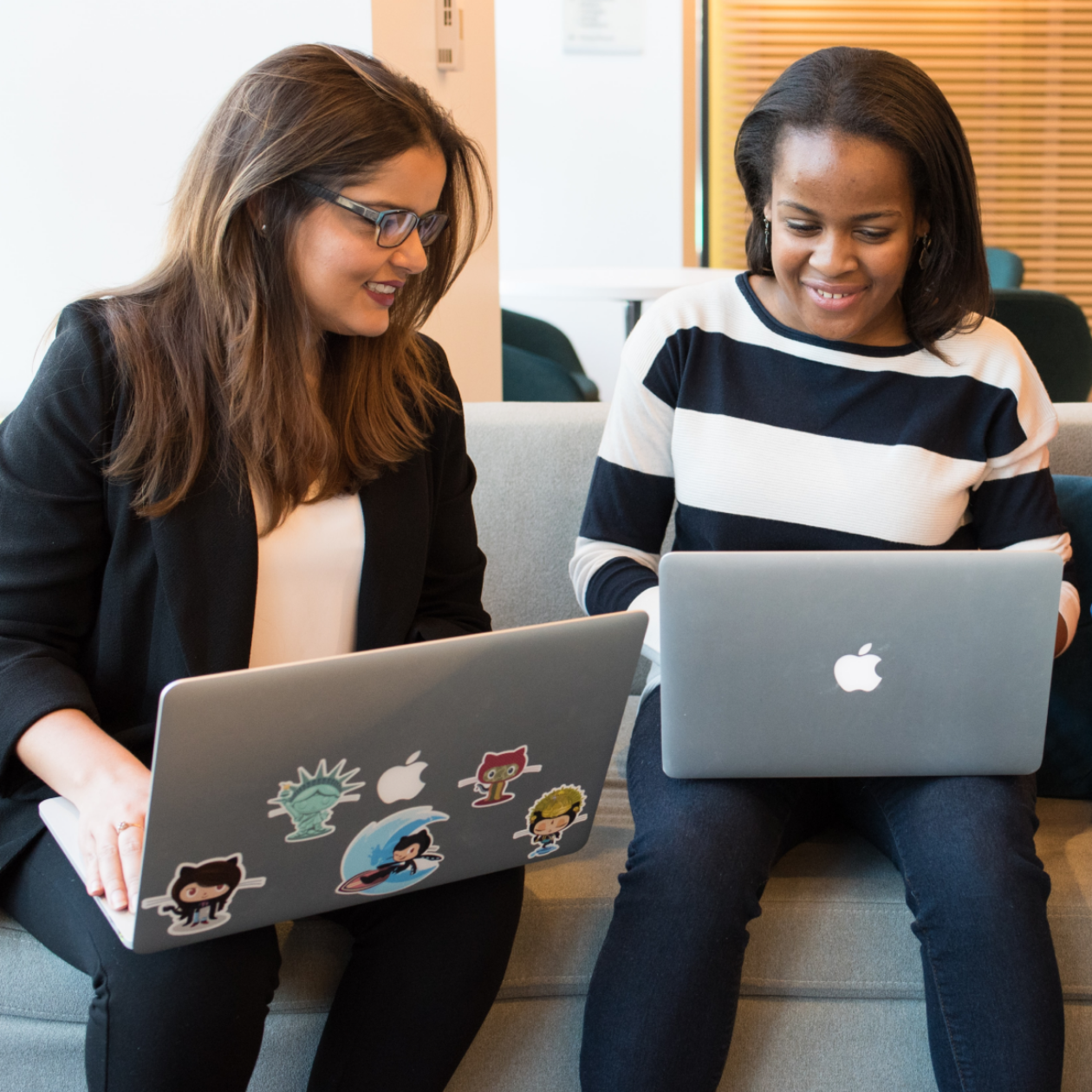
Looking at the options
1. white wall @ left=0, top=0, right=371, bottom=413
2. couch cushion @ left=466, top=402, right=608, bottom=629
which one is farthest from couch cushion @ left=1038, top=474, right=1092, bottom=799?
white wall @ left=0, top=0, right=371, bottom=413

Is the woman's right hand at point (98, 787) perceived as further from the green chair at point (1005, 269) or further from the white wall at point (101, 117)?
the green chair at point (1005, 269)

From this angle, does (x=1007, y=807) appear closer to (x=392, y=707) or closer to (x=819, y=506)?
(x=819, y=506)

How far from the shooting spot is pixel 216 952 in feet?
3.06

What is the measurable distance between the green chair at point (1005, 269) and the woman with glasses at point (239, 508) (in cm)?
299

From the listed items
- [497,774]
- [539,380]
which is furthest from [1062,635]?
[539,380]

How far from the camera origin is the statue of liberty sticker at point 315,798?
2.70 ft

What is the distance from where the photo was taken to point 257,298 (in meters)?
1.08

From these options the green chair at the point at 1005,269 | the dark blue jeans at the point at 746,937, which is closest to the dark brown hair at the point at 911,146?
the dark blue jeans at the point at 746,937

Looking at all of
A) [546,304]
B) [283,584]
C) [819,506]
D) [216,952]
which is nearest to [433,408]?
[283,584]

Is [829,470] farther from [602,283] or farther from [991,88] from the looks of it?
[991,88]

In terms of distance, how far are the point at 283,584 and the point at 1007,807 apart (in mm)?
711

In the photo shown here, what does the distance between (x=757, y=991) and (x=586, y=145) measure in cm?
394

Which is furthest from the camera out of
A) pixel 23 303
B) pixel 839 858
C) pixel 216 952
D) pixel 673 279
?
pixel 673 279

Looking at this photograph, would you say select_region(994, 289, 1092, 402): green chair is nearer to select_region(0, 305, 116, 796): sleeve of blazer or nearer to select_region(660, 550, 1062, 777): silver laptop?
select_region(660, 550, 1062, 777): silver laptop
